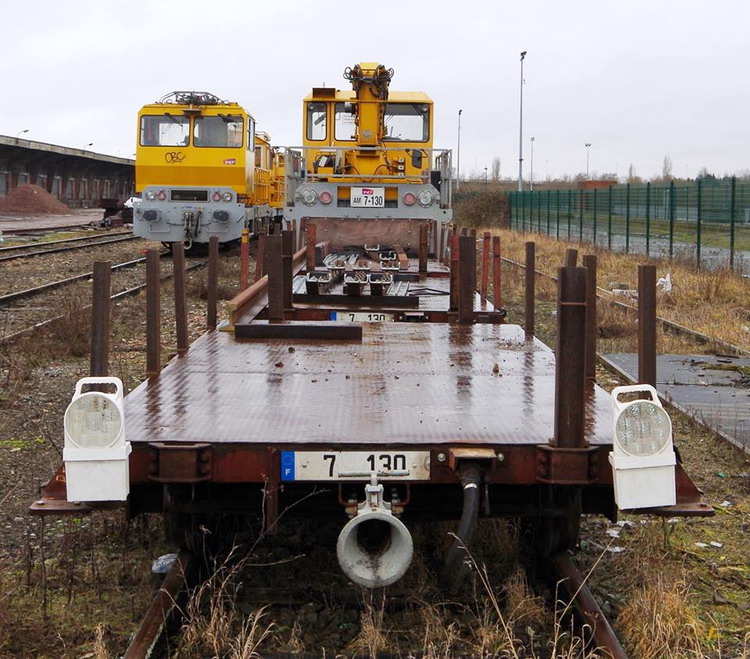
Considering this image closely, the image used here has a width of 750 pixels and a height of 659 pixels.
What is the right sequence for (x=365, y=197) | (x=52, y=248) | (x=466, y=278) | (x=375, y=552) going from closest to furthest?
1. (x=375, y=552)
2. (x=466, y=278)
3. (x=365, y=197)
4. (x=52, y=248)

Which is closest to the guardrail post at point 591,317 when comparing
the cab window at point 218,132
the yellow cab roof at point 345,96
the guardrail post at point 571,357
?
the guardrail post at point 571,357

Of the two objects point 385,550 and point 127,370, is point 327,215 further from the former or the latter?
point 385,550

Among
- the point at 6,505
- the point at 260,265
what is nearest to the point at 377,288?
the point at 260,265

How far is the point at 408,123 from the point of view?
1630cm

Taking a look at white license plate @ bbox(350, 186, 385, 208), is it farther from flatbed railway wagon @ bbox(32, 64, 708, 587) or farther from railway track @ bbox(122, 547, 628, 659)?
railway track @ bbox(122, 547, 628, 659)

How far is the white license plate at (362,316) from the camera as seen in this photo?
7.61 m

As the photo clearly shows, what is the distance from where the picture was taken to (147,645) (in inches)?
142

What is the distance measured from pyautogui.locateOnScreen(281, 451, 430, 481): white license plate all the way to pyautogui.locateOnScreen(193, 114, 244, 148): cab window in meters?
18.4

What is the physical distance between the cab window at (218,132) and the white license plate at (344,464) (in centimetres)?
Result: 1845

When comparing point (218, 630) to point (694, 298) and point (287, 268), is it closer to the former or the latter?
point (287, 268)

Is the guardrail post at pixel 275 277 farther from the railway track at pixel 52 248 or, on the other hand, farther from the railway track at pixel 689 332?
the railway track at pixel 52 248

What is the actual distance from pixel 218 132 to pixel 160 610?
736 inches

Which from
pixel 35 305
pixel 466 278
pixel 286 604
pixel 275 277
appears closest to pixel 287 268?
pixel 275 277

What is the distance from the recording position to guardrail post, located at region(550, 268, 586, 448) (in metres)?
3.80
